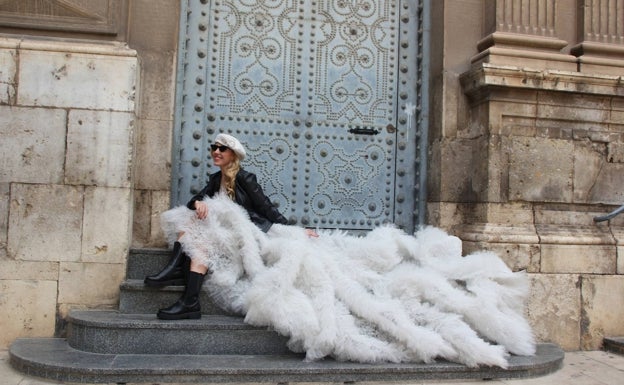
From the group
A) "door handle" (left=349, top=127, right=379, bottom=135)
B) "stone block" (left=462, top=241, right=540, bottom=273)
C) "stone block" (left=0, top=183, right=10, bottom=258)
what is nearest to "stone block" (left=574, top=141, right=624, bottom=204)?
"stone block" (left=462, top=241, right=540, bottom=273)

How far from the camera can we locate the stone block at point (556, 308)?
4.77 metres

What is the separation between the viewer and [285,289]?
3.88 meters

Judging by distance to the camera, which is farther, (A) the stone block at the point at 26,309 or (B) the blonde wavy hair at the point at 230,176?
(B) the blonde wavy hair at the point at 230,176

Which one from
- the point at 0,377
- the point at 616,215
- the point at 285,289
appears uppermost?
the point at 616,215

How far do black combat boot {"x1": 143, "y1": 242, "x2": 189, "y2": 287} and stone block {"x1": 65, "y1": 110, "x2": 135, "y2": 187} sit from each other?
0.79 meters

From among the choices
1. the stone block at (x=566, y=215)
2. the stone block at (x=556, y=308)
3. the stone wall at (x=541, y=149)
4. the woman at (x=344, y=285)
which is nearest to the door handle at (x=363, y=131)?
the stone wall at (x=541, y=149)

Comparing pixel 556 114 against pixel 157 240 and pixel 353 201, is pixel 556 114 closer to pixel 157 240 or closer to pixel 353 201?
pixel 353 201

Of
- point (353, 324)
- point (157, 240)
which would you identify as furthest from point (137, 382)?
point (157, 240)

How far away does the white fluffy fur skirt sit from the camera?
148 inches

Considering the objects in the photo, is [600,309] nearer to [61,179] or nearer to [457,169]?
[457,169]

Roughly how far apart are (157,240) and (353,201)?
1870 mm

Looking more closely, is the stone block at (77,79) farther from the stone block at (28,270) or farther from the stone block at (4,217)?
the stone block at (28,270)

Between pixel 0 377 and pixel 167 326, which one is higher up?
pixel 167 326

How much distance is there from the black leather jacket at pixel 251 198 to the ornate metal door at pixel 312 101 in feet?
2.31
